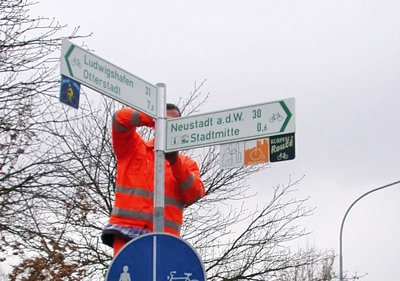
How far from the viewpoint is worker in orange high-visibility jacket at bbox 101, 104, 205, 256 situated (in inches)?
187

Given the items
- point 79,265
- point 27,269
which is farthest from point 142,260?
point 79,265

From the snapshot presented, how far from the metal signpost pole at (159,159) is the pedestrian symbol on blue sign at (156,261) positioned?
0.15 m

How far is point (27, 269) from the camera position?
1045 cm

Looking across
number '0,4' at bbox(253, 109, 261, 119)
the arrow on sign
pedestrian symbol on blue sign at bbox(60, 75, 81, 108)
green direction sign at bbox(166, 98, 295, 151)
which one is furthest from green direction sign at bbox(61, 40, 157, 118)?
the arrow on sign

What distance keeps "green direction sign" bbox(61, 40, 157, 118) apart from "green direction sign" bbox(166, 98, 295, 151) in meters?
0.22

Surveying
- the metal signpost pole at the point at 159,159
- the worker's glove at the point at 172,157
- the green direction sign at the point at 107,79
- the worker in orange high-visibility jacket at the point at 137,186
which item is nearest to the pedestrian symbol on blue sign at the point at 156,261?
the metal signpost pole at the point at 159,159

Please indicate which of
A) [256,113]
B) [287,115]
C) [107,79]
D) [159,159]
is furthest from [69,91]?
[287,115]

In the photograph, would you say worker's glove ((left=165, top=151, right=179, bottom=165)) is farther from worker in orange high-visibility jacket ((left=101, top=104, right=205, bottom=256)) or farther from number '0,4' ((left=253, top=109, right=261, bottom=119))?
number '0,4' ((left=253, top=109, right=261, bottom=119))

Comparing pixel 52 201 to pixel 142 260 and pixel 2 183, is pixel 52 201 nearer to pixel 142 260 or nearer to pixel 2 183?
pixel 2 183

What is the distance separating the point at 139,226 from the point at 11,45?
15.0 feet

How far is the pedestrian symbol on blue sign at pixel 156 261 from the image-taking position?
433cm

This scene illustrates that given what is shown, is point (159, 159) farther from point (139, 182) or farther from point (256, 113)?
point (256, 113)

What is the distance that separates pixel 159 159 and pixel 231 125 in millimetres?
543

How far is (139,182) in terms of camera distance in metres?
4.87
